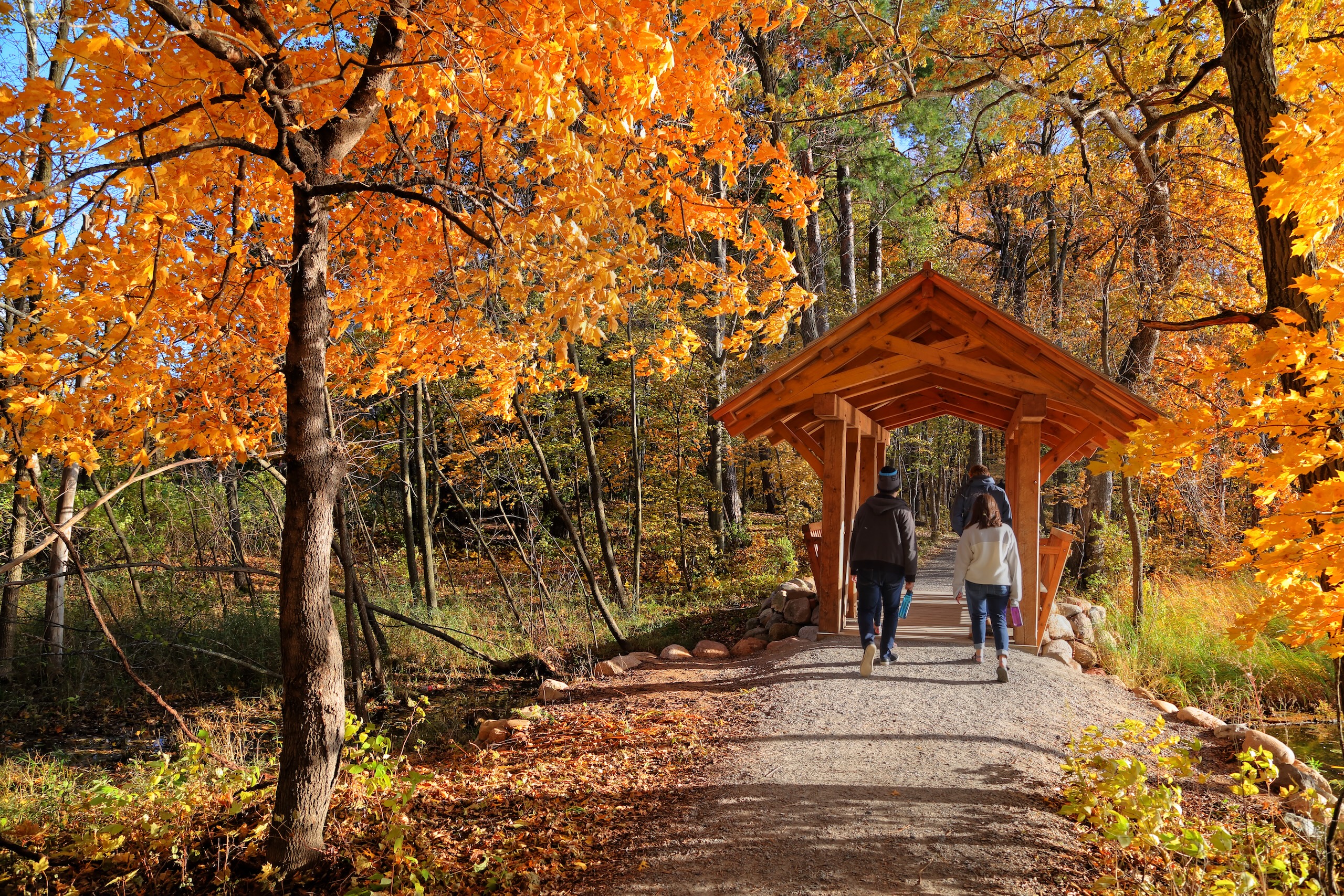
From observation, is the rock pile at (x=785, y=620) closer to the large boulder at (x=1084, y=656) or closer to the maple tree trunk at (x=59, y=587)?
the large boulder at (x=1084, y=656)

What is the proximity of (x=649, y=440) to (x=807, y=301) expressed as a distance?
1029 cm

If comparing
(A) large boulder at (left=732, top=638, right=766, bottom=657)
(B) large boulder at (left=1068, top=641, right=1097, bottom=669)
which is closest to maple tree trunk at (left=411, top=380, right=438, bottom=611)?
(A) large boulder at (left=732, top=638, right=766, bottom=657)

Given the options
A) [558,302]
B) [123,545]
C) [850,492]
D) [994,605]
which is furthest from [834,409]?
[123,545]

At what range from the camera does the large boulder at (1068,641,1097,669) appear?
823 centimetres

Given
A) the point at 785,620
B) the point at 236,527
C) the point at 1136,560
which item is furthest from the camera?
the point at 236,527

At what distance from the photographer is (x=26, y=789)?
5809 millimetres

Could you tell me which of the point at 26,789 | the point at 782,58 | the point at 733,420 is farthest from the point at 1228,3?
the point at 26,789

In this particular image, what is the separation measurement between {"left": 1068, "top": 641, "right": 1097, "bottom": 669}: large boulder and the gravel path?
3.08 ft

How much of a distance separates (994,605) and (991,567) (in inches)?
16.6

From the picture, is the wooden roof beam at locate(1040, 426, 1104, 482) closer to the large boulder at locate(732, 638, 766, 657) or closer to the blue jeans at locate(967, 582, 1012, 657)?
the blue jeans at locate(967, 582, 1012, 657)

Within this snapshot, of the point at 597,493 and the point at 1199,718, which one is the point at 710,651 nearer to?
the point at 597,493

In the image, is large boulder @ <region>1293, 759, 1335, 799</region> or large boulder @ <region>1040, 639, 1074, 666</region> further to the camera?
large boulder @ <region>1040, 639, 1074, 666</region>

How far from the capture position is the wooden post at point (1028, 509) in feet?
25.1

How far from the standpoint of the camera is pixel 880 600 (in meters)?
7.34
